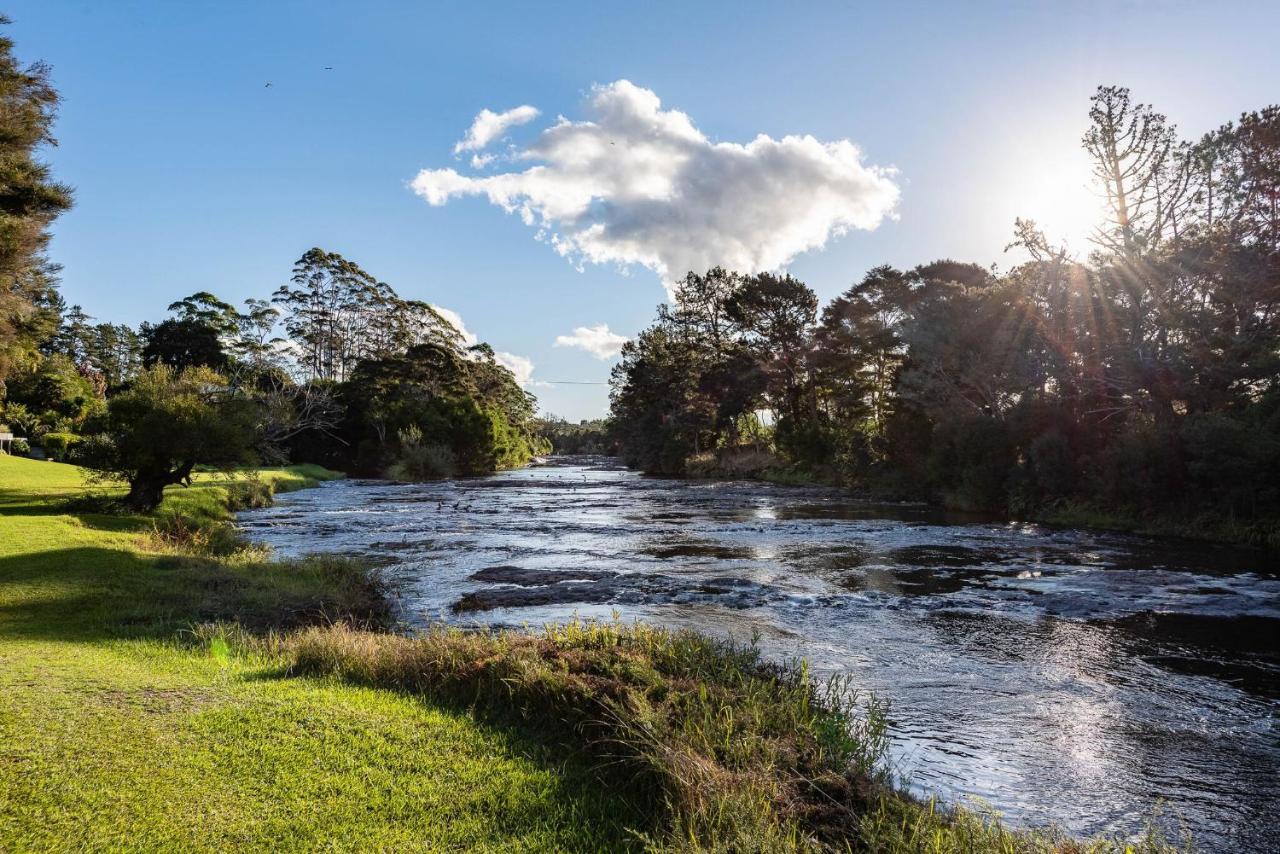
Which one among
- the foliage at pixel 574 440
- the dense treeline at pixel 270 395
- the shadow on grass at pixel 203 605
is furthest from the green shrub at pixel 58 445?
the foliage at pixel 574 440

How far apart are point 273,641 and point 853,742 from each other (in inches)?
292

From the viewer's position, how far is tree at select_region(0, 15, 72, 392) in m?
17.3

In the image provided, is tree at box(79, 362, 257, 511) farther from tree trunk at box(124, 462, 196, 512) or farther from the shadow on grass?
the shadow on grass

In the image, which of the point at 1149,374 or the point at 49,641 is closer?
the point at 49,641

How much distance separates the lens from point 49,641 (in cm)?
873

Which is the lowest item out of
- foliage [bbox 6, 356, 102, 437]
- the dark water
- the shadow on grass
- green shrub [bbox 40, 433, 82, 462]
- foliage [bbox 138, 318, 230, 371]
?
the dark water

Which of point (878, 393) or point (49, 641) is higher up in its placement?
point (878, 393)

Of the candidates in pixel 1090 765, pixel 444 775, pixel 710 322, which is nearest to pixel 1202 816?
pixel 1090 765

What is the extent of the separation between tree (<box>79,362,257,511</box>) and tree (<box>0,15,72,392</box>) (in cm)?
414

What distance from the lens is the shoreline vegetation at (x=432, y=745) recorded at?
459 centimetres

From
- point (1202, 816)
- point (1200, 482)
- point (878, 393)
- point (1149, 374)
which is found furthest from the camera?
point (878, 393)

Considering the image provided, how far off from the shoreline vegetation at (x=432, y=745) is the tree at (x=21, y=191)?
477 inches

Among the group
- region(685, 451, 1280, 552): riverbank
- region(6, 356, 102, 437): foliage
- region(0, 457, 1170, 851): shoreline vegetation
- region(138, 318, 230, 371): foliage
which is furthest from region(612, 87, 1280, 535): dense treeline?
region(138, 318, 230, 371): foliage

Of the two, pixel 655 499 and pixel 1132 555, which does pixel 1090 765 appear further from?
pixel 655 499
